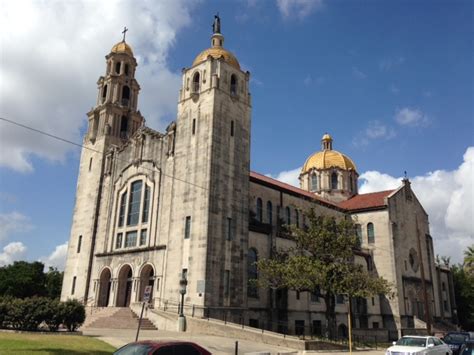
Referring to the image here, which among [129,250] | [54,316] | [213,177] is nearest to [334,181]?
[213,177]

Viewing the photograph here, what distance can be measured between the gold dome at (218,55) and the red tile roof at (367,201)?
81.8 ft

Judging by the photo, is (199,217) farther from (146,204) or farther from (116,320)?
(116,320)

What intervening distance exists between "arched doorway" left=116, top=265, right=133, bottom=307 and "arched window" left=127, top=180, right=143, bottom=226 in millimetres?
4162

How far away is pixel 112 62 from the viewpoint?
160 ft

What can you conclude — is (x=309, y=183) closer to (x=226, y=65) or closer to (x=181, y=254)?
(x=226, y=65)

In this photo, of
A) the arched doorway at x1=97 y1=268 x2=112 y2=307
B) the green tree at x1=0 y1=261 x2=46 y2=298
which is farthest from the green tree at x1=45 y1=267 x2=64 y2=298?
the arched doorway at x1=97 y1=268 x2=112 y2=307

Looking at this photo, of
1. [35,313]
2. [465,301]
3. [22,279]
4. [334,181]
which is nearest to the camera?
[35,313]

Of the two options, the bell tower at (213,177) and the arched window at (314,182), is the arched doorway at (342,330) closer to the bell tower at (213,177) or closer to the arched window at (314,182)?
the bell tower at (213,177)

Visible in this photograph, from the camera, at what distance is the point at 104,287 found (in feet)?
132

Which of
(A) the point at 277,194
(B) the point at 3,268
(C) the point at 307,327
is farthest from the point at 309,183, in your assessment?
(B) the point at 3,268

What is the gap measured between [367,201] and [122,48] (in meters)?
34.7

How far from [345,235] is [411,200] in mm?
30164

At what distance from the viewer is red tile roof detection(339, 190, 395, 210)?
53.8 meters

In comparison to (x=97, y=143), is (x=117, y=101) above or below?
above
